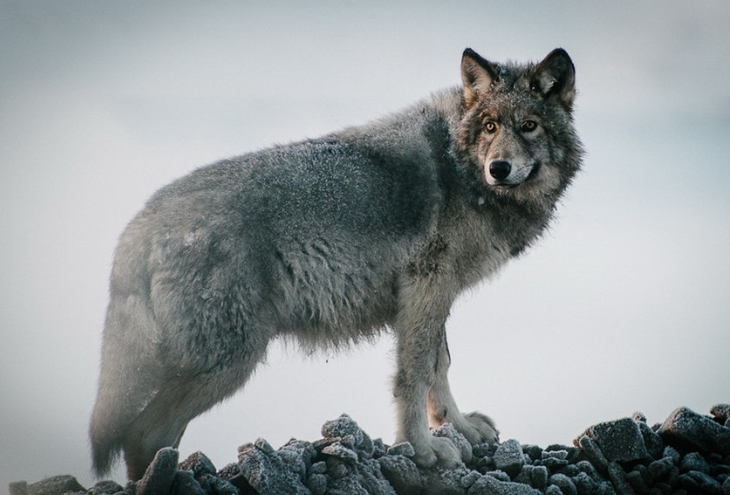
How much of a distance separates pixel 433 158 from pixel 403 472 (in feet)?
9.52

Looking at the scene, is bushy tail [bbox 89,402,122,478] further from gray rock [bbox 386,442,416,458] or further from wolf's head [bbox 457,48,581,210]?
wolf's head [bbox 457,48,581,210]

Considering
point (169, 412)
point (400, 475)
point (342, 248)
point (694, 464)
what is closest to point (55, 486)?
point (169, 412)

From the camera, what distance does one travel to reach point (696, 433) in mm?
6629

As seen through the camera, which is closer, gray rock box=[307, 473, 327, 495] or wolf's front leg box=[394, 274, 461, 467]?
gray rock box=[307, 473, 327, 495]

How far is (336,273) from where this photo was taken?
6.43 metres

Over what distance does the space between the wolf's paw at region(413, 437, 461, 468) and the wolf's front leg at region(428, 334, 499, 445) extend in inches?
23.5

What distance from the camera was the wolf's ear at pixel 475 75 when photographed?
7105 mm

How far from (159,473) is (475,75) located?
4600mm

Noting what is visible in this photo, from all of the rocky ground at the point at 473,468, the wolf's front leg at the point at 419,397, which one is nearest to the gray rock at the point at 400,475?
the rocky ground at the point at 473,468

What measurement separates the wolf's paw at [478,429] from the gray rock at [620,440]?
1.04 metres

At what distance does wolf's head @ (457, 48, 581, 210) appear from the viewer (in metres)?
6.77

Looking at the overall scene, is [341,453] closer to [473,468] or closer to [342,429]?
[342,429]

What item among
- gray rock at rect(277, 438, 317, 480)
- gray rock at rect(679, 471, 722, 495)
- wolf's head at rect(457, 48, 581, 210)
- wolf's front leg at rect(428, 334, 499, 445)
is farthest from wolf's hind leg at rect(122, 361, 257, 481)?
gray rock at rect(679, 471, 722, 495)

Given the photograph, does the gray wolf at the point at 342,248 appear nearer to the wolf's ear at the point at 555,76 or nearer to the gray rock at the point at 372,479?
the wolf's ear at the point at 555,76
